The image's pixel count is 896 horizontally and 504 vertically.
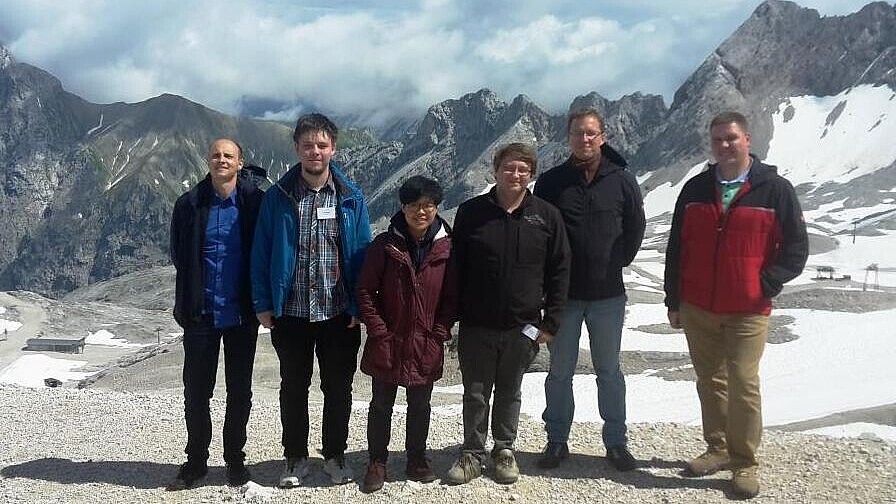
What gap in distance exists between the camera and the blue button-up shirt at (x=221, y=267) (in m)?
7.70

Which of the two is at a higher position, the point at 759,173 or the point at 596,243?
the point at 759,173

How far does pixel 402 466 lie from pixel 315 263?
2.87 m

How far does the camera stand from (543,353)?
32.8 m

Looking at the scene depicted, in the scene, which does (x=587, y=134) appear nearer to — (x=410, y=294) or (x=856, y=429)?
(x=410, y=294)

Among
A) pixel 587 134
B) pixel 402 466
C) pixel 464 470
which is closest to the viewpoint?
pixel 587 134

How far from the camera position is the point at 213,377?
8148mm

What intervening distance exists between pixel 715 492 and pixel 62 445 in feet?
28.7

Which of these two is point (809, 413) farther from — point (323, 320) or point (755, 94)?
point (755, 94)

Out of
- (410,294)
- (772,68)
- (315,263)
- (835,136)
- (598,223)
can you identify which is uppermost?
(772,68)

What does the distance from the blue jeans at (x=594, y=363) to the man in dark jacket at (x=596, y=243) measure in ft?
0.04

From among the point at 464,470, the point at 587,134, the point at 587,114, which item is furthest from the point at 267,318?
the point at 587,114

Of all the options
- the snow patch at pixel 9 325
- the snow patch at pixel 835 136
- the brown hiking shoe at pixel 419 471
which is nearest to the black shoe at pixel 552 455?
the brown hiking shoe at pixel 419 471

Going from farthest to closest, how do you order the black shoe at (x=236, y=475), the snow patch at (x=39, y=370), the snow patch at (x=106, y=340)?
1. the snow patch at (x=106, y=340)
2. the snow patch at (x=39, y=370)
3. the black shoe at (x=236, y=475)

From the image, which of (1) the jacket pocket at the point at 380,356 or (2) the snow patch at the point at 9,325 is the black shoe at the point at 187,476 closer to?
(1) the jacket pocket at the point at 380,356
